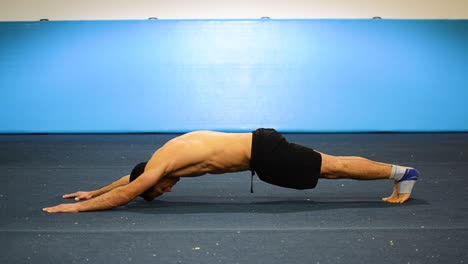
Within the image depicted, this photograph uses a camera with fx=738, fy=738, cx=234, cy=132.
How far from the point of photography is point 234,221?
4465mm

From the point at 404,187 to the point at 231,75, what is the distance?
4.15 meters

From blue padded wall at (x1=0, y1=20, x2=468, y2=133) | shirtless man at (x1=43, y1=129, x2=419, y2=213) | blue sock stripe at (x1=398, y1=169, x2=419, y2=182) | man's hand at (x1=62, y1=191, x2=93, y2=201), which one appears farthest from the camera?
blue padded wall at (x1=0, y1=20, x2=468, y2=133)

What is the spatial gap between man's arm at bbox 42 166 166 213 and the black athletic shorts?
62 cm

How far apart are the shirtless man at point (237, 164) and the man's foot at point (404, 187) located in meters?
0.12

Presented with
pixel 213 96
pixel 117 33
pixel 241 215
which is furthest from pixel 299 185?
pixel 117 33

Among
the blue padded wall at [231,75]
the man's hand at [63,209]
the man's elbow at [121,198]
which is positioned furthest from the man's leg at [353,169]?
the blue padded wall at [231,75]

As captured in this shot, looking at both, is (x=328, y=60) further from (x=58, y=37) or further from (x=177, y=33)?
(x=58, y=37)

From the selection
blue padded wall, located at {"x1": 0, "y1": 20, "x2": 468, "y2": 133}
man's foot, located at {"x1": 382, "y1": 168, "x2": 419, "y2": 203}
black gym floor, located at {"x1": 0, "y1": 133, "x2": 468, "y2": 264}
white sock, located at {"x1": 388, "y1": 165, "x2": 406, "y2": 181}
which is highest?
blue padded wall, located at {"x1": 0, "y1": 20, "x2": 468, "y2": 133}

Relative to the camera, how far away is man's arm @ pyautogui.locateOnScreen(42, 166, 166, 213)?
180 inches

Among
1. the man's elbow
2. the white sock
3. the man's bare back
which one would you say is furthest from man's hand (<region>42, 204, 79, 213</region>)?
the white sock

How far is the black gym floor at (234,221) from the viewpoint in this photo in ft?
12.3

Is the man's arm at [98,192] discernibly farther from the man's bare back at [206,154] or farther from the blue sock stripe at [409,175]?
the blue sock stripe at [409,175]

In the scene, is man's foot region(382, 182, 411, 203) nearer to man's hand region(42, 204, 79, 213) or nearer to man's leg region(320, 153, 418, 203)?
man's leg region(320, 153, 418, 203)

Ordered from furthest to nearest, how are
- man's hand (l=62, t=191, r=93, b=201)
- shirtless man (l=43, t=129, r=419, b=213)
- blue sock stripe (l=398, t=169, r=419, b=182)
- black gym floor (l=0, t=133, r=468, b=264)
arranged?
1. man's hand (l=62, t=191, r=93, b=201)
2. blue sock stripe (l=398, t=169, r=419, b=182)
3. shirtless man (l=43, t=129, r=419, b=213)
4. black gym floor (l=0, t=133, r=468, b=264)
